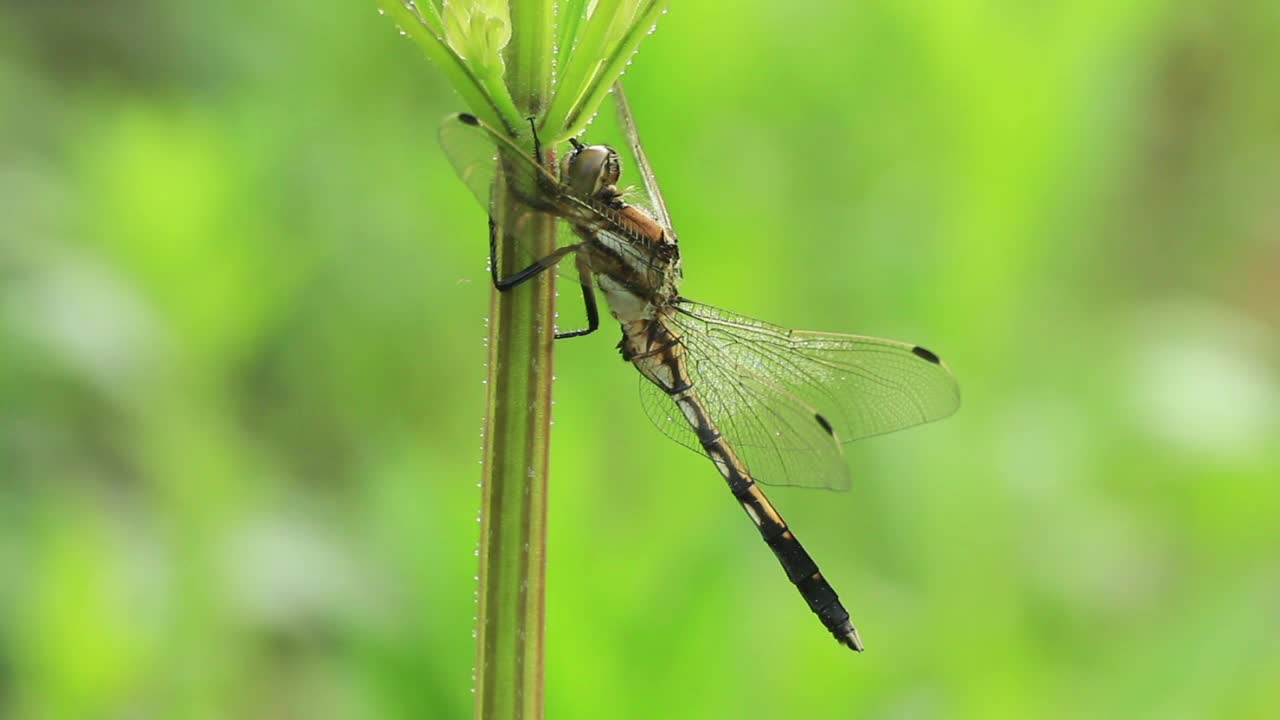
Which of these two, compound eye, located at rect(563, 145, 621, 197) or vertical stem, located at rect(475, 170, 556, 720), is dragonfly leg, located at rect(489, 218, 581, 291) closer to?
vertical stem, located at rect(475, 170, 556, 720)

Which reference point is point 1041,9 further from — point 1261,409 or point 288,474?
point 288,474

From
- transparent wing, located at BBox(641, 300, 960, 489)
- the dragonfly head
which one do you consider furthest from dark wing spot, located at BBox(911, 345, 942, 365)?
the dragonfly head

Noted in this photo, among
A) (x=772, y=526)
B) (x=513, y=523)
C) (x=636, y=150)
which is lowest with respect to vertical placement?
(x=513, y=523)

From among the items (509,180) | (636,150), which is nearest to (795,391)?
(636,150)

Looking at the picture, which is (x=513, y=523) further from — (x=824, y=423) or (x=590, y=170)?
(x=824, y=423)

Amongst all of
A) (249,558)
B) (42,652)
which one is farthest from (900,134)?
(42,652)

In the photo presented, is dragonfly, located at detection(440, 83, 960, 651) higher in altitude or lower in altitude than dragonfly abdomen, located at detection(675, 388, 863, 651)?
higher
